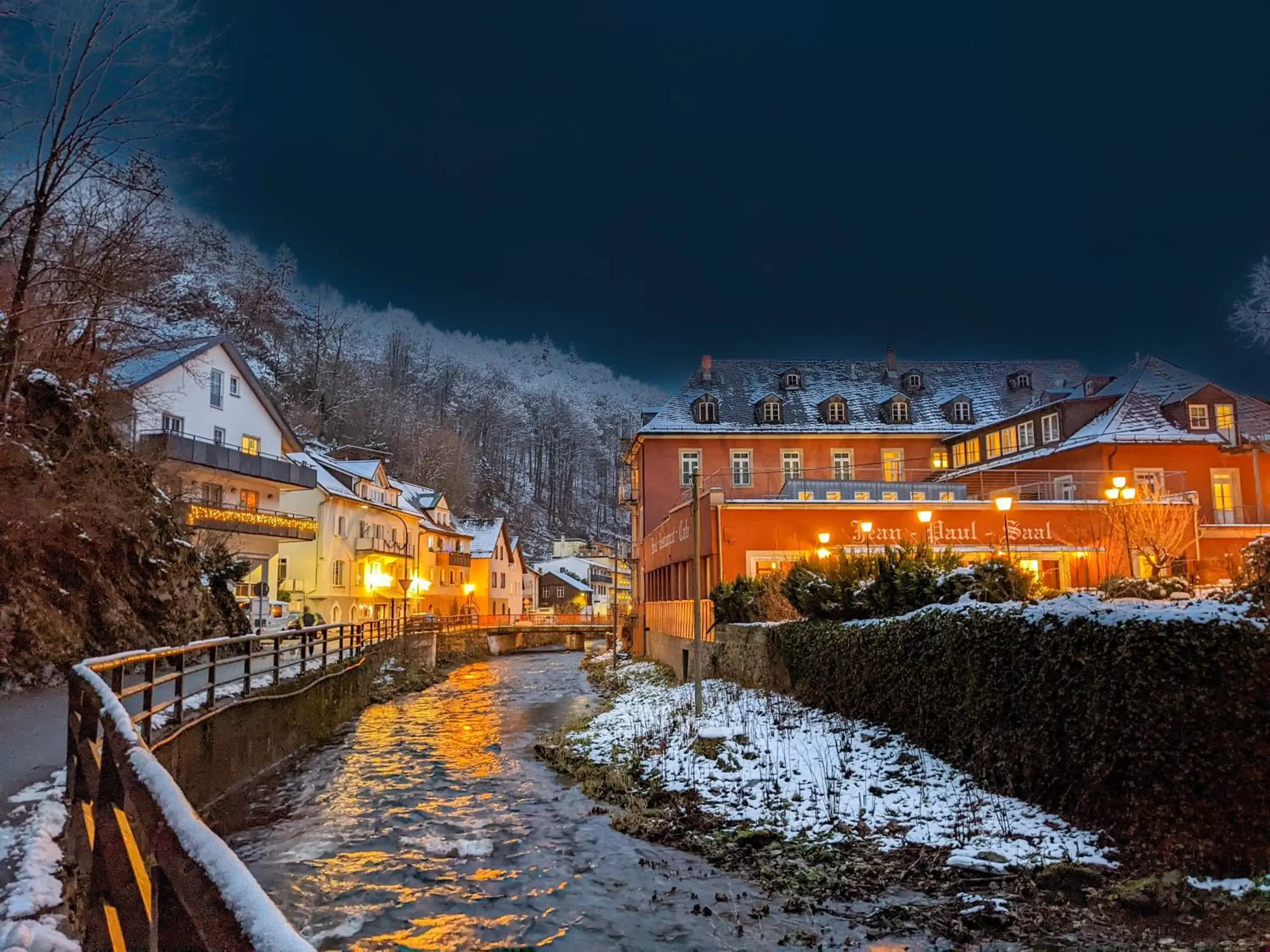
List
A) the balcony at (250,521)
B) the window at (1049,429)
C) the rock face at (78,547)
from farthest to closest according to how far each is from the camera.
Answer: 1. the window at (1049,429)
2. the balcony at (250,521)
3. the rock face at (78,547)

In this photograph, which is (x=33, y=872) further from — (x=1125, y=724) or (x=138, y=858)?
(x=1125, y=724)

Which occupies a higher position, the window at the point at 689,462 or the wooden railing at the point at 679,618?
the window at the point at 689,462

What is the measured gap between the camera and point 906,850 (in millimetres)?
8922

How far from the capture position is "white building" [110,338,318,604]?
33438mm

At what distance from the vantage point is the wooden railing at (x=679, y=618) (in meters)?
25.2

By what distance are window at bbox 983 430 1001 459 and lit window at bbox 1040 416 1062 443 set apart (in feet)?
8.03

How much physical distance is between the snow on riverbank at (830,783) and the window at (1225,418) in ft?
96.8

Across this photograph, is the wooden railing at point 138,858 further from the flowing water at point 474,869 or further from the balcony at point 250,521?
the balcony at point 250,521

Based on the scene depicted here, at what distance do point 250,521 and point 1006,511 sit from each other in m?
28.7

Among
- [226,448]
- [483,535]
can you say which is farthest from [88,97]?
[483,535]

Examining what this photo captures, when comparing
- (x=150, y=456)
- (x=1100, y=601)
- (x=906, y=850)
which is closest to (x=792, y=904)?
(x=906, y=850)

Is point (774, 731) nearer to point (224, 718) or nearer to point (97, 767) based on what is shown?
point (224, 718)

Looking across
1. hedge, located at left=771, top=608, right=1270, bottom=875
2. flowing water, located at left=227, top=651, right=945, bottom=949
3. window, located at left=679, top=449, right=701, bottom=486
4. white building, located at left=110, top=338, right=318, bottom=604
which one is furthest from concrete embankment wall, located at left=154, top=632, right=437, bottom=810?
window, located at left=679, top=449, right=701, bottom=486

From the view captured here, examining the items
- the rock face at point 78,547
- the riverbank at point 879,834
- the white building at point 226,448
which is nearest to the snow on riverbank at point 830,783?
the riverbank at point 879,834
